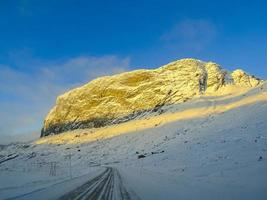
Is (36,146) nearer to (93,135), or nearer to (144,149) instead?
(93,135)

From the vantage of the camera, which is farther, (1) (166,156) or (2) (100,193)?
(1) (166,156)

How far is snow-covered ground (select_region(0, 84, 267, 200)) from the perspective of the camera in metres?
16.8

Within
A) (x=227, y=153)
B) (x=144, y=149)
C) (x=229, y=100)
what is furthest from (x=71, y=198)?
(x=229, y=100)

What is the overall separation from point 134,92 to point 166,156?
221 feet

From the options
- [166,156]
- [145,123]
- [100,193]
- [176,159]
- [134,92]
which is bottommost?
[100,193]

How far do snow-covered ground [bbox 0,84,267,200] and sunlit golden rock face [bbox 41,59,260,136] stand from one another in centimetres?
874

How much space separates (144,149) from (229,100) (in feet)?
80.5

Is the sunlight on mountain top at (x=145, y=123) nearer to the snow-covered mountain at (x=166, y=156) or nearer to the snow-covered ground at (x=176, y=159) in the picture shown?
the snow-covered mountain at (x=166, y=156)

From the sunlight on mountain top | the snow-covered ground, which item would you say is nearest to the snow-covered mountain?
the snow-covered ground

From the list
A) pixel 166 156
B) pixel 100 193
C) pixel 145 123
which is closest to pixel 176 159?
pixel 166 156

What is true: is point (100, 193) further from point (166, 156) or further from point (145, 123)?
point (145, 123)

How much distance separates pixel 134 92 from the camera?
113 metres

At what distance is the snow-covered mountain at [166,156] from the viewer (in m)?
16.7

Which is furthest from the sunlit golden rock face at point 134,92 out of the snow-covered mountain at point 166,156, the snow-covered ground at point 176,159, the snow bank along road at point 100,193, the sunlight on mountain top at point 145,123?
the snow bank along road at point 100,193
